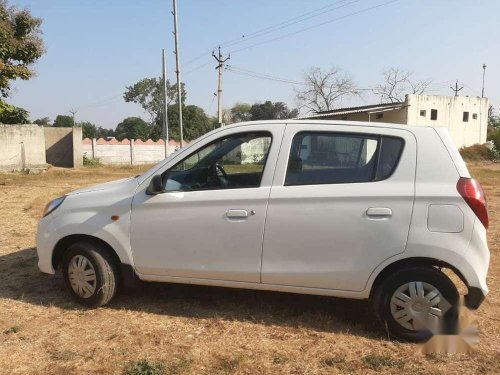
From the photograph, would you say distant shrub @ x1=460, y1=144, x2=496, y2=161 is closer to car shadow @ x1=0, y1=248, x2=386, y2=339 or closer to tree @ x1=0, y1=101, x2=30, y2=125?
tree @ x1=0, y1=101, x2=30, y2=125

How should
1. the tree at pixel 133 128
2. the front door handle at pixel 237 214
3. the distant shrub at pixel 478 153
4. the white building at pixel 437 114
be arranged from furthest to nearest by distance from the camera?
1. the tree at pixel 133 128
2. the distant shrub at pixel 478 153
3. the white building at pixel 437 114
4. the front door handle at pixel 237 214

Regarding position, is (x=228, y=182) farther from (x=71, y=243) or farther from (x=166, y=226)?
(x=71, y=243)

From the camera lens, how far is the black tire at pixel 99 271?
401 cm

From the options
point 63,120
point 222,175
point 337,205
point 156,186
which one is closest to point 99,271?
point 156,186

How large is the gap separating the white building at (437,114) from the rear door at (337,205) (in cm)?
2759

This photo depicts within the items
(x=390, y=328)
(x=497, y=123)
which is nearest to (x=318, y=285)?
(x=390, y=328)

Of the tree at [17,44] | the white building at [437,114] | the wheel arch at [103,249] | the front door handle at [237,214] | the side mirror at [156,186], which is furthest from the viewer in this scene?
the white building at [437,114]

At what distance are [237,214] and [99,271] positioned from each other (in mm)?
1405

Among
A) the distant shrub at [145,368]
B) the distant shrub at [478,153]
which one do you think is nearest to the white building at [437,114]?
the distant shrub at [478,153]

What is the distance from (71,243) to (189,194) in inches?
52.4

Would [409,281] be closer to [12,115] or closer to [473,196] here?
[473,196]

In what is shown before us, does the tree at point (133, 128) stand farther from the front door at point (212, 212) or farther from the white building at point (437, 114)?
the front door at point (212, 212)

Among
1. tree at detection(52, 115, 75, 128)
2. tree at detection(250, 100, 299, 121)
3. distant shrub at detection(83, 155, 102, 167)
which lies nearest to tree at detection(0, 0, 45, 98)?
distant shrub at detection(83, 155, 102, 167)

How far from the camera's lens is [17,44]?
20797 mm
